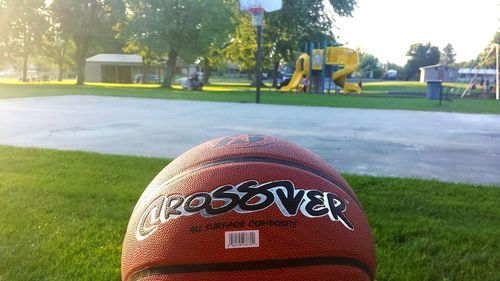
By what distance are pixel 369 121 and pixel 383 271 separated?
10239mm

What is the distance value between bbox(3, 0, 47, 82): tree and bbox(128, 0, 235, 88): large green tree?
1521 cm

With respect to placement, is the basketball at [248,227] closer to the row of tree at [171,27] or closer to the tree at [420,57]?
the row of tree at [171,27]

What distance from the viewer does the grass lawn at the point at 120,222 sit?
10.3 ft

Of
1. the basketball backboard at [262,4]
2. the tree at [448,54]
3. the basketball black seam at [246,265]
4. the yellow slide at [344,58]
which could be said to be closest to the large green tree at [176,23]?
the yellow slide at [344,58]

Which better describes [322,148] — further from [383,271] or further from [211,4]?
[211,4]

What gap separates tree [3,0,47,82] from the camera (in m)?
48.9

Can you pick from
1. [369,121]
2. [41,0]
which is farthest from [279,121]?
[41,0]

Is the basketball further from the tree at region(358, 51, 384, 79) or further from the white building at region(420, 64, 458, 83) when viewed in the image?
the tree at region(358, 51, 384, 79)

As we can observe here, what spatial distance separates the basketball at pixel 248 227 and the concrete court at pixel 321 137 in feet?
13.2

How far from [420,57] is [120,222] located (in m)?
113

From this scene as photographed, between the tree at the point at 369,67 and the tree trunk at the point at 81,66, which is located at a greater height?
the tree at the point at 369,67

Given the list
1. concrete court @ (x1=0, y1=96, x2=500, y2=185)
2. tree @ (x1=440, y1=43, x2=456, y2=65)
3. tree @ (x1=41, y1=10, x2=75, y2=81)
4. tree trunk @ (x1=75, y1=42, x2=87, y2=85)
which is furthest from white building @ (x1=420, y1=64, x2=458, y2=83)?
concrete court @ (x1=0, y1=96, x2=500, y2=185)

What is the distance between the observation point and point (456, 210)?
4.33m

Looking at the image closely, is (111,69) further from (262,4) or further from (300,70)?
(262,4)
